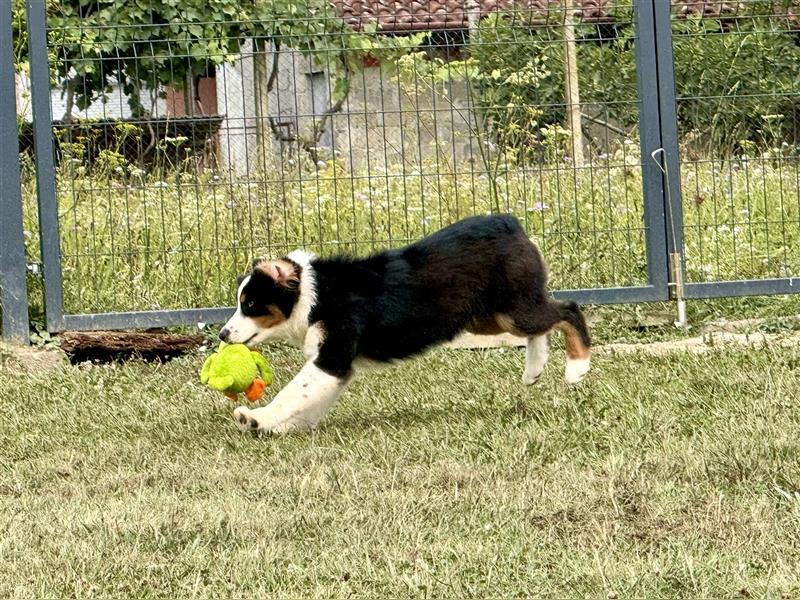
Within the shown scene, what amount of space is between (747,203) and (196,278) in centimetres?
369

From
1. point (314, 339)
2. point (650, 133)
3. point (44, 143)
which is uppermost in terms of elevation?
point (44, 143)

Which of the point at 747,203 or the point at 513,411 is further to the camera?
the point at 747,203

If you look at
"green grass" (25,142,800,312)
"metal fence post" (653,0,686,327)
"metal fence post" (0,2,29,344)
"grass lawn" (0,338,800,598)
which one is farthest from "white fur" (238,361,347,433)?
"metal fence post" (653,0,686,327)

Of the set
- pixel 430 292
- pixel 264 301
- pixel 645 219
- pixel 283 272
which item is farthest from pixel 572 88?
pixel 264 301

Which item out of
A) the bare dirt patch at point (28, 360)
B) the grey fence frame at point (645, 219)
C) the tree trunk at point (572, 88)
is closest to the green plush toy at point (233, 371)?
the grey fence frame at point (645, 219)

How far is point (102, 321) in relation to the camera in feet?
28.5

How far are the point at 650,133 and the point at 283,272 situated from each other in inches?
127

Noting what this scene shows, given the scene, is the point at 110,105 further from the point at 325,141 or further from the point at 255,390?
the point at 255,390

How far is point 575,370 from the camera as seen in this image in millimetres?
6902

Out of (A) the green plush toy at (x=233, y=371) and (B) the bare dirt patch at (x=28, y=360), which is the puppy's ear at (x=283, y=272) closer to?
(A) the green plush toy at (x=233, y=371)

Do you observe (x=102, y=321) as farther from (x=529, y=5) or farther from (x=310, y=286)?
(x=529, y=5)

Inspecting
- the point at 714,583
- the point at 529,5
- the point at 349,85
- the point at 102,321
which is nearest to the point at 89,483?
the point at 714,583

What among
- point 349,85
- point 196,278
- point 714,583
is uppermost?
point 349,85

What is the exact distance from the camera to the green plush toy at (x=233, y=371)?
6.49 metres
